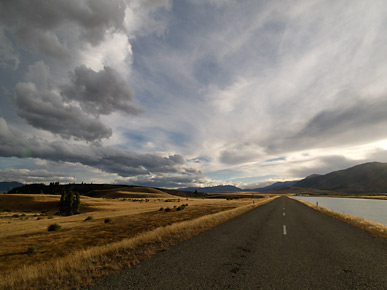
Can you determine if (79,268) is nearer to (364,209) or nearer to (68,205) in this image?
(68,205)

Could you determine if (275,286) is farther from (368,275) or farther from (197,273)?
(368,275)

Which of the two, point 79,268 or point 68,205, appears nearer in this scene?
point 79,268

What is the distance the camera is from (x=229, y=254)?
26.5 feet

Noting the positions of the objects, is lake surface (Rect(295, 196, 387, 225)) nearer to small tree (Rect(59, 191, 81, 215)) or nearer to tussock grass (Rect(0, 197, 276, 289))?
tussock grass (Rect(0, 197, 276, 289))

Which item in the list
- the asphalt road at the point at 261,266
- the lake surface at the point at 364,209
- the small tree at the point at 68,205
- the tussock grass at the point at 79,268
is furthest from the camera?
the small tree at the point at 68,205

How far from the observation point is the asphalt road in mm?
5395

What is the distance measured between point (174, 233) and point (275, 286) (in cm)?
833

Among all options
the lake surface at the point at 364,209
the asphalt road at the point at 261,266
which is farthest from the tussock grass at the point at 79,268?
the lake surface at the point at 364,209

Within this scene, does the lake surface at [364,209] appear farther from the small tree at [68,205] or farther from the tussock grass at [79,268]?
the small tree at [68,205]

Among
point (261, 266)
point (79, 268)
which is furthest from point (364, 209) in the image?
point (79, 268)

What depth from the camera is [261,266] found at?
6680 millimetres

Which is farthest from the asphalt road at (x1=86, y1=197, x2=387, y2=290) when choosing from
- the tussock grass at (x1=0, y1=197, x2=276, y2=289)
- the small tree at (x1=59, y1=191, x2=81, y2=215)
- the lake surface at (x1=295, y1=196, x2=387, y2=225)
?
the small tree at (x1=59, y1=191, x2=81, y2=215)

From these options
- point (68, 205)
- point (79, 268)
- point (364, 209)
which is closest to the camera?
point (79, 268)

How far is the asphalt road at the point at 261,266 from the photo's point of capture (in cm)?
539
